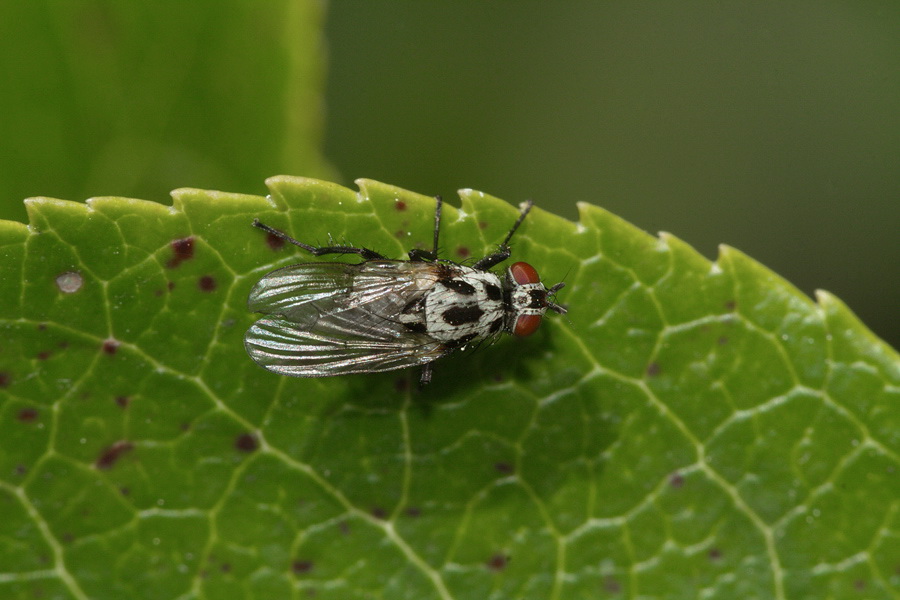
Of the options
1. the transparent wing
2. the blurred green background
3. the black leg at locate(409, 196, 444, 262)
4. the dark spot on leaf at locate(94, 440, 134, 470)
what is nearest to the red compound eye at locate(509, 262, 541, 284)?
the black leg at locate(409, 196, 444, 262)

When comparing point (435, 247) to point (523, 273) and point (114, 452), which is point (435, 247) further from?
point (114, 452)

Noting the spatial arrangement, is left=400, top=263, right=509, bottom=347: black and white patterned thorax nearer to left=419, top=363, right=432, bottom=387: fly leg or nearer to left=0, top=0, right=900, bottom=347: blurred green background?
left=419, top=363, right=432, bottom=387: fly leg

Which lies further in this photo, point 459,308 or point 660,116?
point 660,116

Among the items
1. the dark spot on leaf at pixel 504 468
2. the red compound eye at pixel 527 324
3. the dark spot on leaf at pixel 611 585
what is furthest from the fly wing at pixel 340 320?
the dark spot on leaf at pixel 611 585

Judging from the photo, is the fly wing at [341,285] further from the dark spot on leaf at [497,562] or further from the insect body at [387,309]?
the dark spot on leaf at [497,562]

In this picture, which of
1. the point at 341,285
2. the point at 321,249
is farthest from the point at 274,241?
the point at 341,285
